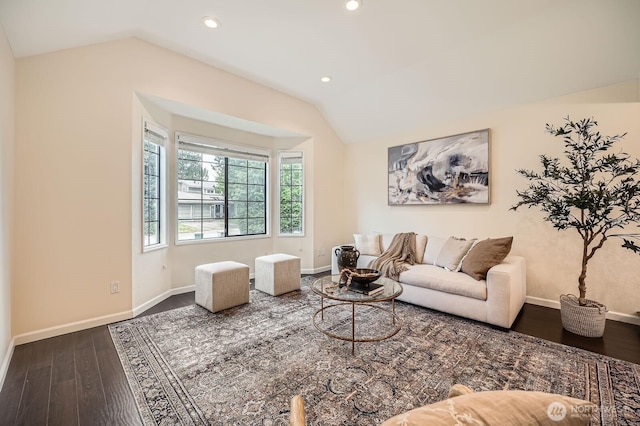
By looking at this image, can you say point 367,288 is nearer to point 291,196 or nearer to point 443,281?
point 443,281

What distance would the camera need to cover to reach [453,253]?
3.49 meters

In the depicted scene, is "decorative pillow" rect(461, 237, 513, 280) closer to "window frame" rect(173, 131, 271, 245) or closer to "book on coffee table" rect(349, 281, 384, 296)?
"book on coffee table" rect(349, 281, 384, 296)

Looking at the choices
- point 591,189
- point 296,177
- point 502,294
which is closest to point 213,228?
point 296,177

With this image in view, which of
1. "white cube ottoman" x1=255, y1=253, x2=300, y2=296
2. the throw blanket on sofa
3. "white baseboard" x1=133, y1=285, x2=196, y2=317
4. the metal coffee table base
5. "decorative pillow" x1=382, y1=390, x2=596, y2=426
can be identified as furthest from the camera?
"white cube ottoman" x1=255, y1=253, x2=300, y2=296

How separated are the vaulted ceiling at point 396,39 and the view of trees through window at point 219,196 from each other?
57.6 inches

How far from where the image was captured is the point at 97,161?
2.86 metres

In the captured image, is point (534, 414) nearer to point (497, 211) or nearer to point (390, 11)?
point (390, 11)

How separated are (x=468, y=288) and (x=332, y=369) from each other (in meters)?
1.77

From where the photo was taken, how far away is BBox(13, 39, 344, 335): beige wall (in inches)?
99.7

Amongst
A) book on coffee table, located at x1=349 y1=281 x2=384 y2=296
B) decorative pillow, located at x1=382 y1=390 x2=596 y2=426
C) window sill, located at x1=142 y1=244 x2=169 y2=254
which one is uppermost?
decorative pillow, located at x1=382 y1=390 x2=596 y2=426

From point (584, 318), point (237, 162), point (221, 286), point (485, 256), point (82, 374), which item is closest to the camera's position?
point (82, 374)

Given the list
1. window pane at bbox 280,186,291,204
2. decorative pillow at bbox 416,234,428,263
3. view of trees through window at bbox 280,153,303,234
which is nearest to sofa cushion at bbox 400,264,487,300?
decorative pillow at bbox 416,234,428,263

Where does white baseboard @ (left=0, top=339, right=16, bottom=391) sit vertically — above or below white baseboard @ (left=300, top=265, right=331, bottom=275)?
below

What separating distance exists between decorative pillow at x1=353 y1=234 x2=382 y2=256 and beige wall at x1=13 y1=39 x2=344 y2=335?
2.91 metres
